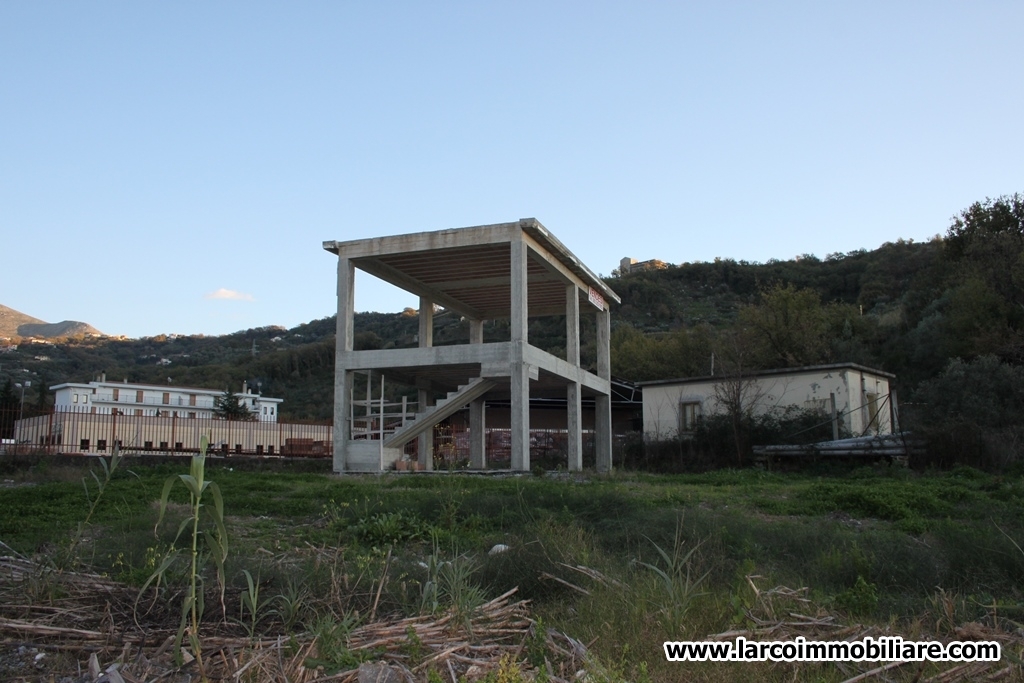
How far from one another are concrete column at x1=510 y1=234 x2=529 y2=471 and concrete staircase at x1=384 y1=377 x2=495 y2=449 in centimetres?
167

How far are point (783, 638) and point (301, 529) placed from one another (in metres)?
7.54

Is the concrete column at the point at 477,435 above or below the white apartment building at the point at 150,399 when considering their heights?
below

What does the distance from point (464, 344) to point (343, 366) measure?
3716 mm

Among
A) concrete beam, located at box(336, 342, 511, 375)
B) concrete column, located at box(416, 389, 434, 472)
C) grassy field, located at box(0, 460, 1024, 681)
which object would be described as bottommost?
grassy field, located at box(0, 460, 1024, 681)

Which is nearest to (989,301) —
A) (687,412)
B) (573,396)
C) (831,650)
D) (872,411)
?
(872,411)

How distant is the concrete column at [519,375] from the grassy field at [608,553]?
5862 mm

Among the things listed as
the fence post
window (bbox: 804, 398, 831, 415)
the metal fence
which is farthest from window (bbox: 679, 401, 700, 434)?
the fence post

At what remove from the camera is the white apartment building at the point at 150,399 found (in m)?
66.1

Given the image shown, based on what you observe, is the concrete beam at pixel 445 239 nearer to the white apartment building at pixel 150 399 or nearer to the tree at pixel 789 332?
the tree at pixel 789 332

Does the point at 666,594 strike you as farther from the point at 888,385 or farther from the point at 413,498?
the point at 888,385

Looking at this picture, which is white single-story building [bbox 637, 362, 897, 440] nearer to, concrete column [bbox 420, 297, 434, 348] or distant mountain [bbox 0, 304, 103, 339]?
concrete column [bbox 420, 297, 434, 348]

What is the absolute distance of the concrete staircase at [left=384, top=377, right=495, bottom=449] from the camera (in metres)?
24.6

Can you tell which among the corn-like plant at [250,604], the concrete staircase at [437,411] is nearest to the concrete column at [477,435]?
the concrete staircase at [437,411]

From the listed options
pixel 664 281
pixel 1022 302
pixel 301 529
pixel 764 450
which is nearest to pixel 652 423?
pixel 764 450
